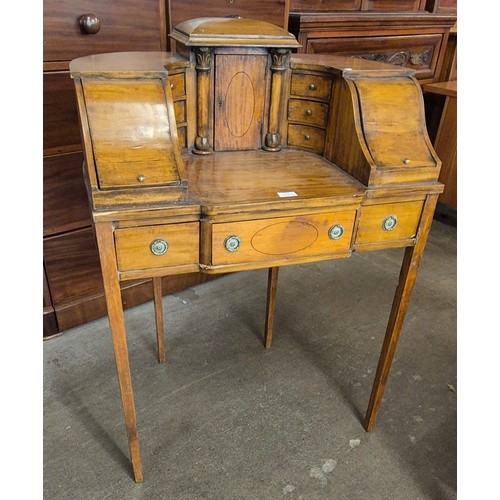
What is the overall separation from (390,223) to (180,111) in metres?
0.70

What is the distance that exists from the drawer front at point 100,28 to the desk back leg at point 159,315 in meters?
0.88

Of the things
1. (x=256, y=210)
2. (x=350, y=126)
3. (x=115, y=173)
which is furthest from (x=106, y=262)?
(x=350, y=126)

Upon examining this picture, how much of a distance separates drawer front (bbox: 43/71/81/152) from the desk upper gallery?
40 centimetres

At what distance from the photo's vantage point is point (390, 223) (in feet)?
4.38

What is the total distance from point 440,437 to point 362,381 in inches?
13.9

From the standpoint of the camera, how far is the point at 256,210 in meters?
1.17

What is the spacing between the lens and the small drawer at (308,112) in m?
1.48

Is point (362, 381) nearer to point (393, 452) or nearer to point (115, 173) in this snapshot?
point (393, 452)

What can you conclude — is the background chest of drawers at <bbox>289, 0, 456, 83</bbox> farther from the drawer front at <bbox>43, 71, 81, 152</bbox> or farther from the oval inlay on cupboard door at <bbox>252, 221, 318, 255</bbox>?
the oval inlay on cupboard door at <bbox>252, 221, 318, 255</bbox>

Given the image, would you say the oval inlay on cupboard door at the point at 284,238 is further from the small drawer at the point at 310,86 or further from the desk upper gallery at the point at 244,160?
the small drawer at the point at 310,86

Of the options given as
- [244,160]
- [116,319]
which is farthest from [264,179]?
[116,319]

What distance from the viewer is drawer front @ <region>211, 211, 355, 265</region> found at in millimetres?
1185

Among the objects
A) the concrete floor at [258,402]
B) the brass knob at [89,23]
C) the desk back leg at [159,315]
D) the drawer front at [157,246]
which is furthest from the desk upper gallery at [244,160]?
the desk back leg at [159,315]

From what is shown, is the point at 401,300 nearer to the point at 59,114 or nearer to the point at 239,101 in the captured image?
the point at 239,101
